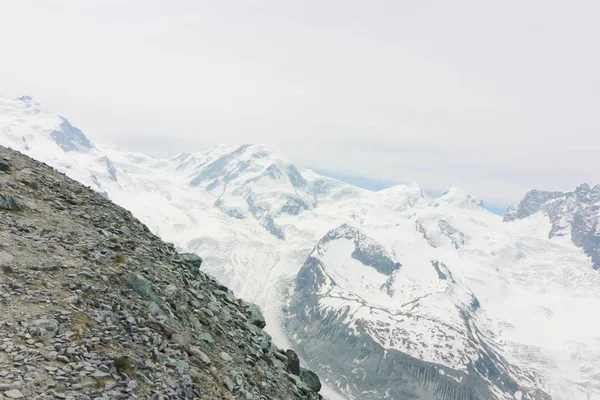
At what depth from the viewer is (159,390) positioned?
13.0 m

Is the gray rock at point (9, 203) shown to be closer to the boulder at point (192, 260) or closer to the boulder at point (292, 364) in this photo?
the boulder at point (192, 260)

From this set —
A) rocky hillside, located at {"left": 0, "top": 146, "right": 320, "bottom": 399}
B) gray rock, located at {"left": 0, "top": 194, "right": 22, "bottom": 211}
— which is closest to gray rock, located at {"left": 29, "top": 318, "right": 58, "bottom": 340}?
rocky hillside, located at {"left": 0, "top": 146, "right": 320, "bottom": 399}

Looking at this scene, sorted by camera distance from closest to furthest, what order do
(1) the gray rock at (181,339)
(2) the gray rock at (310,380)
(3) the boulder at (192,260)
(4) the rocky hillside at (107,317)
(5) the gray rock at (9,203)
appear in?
(4) the rocky hillside at (107,317) → (1) the gray rock at (181,339) → (5) the gray rock at (9,203) → (2) the gray rock at (310,380) → (3) the boulder at (192,260)

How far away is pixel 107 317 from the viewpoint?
14.5m

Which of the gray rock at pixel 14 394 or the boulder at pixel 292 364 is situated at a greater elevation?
the gray rock at pixel 14 394

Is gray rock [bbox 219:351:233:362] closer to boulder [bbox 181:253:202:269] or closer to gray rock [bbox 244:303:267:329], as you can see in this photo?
gray rock [bbox 244:303:267:329]

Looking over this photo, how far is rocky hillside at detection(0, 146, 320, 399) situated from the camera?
1169 centimetres

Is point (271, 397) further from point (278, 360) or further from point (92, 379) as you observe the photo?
point (92, 379)

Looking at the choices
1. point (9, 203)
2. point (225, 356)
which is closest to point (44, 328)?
point (225, 356)

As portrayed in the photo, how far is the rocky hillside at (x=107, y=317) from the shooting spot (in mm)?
11688

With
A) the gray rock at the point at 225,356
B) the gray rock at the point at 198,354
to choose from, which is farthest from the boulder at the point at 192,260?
the gray rock at the point at 198,354

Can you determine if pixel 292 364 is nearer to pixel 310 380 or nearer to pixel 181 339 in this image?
pixel 310 380

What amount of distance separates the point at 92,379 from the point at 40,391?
4.72ft

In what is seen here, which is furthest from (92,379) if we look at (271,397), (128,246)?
A: (128,246)
